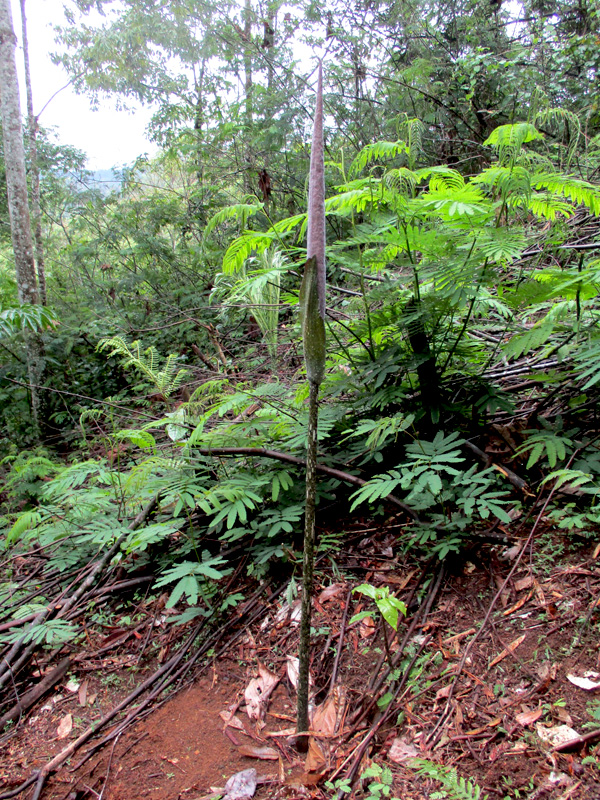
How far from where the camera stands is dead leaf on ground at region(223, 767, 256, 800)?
1.52 m

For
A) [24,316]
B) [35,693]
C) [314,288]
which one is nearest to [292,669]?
[35,693]

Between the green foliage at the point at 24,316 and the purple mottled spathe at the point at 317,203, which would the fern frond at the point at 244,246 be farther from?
the green foliage at the point at 24,316

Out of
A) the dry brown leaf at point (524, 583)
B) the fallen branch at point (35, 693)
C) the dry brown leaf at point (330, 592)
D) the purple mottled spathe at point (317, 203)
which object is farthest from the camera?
the dry brown leaf at point (330, 592)

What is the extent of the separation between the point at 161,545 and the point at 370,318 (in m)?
1.93

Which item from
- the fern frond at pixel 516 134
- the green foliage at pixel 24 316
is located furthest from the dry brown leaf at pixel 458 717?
the green foliage at pixel 24 316

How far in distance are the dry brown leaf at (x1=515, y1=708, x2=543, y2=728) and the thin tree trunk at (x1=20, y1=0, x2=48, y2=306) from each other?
8.90 m

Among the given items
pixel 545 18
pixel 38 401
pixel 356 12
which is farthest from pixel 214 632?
pixel 545 18

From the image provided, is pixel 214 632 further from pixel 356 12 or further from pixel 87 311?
pixel 356 12

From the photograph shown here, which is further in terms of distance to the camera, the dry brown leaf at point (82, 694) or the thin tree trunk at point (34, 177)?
the thin tree trunk at point (34, 177)

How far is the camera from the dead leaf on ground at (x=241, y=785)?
4.99 ft

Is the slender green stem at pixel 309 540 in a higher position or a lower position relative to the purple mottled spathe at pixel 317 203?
lower

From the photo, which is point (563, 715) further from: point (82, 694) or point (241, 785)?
point (82, 694)

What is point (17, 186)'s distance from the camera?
7.05 metres

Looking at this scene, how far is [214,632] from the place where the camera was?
232 cm
